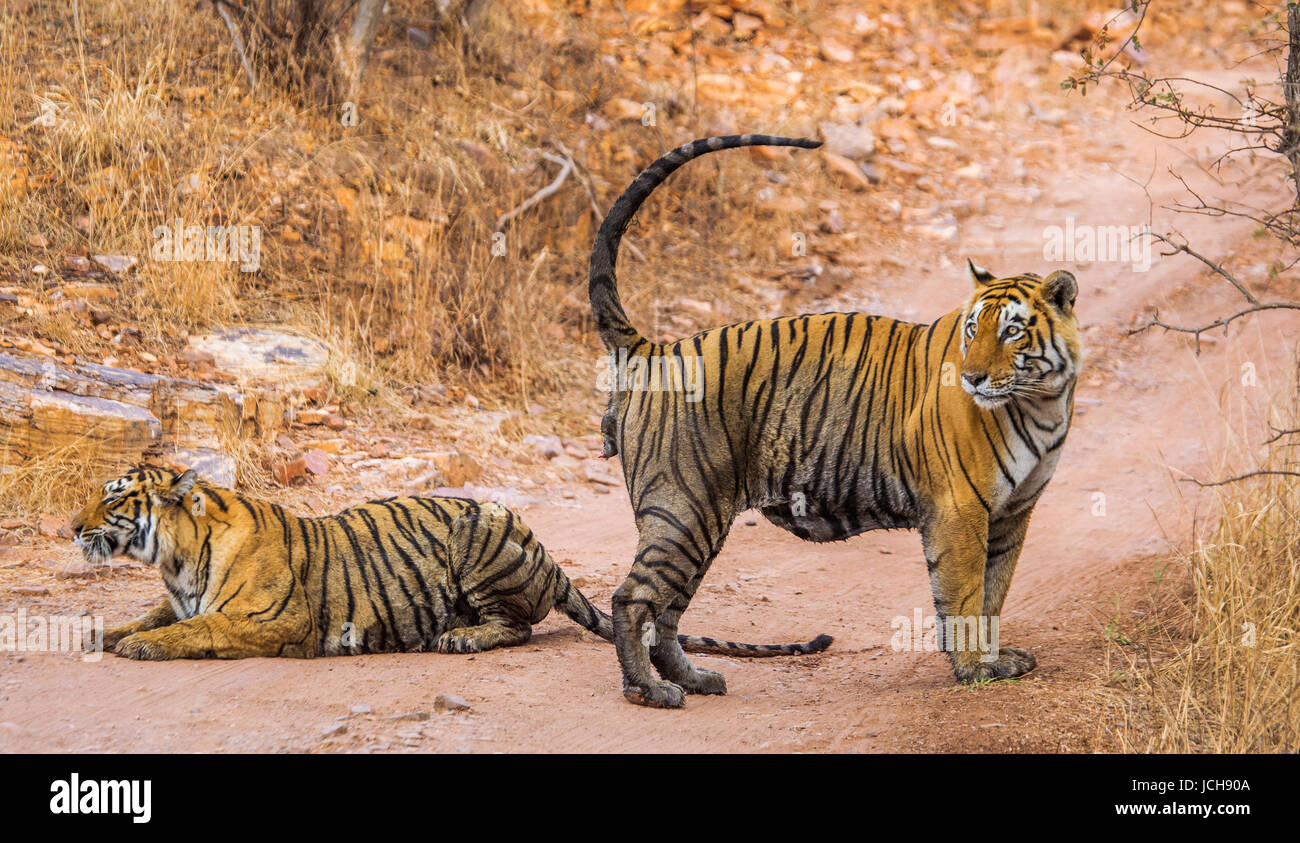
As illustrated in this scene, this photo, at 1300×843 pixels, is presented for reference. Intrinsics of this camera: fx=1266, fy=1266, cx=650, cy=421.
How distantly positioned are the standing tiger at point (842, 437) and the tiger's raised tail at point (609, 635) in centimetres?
65

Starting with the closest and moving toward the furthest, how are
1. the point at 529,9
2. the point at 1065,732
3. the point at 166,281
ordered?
the point at 1065,732 → the point at 166,281 → the point at 529,9

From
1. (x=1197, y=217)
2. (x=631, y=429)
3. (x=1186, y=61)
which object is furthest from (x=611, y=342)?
(x=1186, y=61)

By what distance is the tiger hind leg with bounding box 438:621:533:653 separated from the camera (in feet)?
19.5

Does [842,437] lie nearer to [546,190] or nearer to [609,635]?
[609,635]

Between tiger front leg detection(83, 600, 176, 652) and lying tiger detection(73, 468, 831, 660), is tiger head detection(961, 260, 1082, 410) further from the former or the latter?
tiger front leg detection(83, 600, 176, 652)

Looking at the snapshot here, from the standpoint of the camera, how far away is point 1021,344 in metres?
5.15

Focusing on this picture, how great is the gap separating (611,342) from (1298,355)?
170 inches

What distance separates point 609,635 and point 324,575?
1439 mm

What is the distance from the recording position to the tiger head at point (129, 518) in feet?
18.1

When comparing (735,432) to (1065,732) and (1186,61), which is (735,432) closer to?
(1065,732)

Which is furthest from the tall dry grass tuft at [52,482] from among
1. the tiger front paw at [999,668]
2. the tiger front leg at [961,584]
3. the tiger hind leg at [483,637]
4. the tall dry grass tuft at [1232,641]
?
the tall dry grass tuft at [1232,641]

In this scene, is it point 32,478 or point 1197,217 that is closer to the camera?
point 32,478

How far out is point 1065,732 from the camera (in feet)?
15.8

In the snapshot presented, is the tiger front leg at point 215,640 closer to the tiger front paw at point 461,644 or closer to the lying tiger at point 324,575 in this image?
the lying tiger at point 324,575
